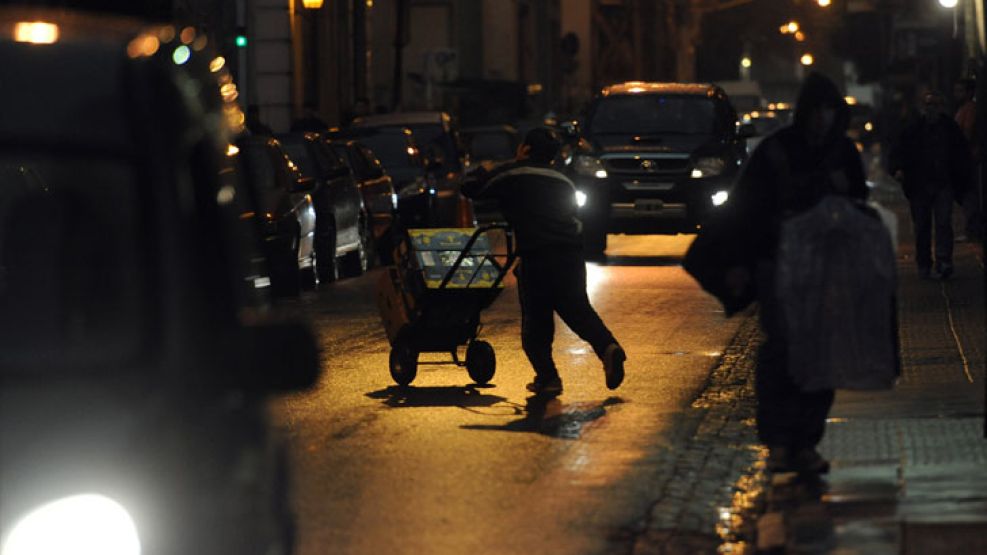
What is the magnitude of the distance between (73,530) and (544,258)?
9.61m

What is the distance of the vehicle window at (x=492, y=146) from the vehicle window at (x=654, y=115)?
10.4 metres

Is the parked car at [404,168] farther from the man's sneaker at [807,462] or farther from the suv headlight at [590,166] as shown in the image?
the man's sneaker at [807,462]

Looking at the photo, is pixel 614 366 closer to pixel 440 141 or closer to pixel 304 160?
pixel 304 160

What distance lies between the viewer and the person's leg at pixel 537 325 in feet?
44.3

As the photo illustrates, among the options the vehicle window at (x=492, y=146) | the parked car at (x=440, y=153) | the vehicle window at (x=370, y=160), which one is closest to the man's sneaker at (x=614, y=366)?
the vehicle window at (x=370, y=160)

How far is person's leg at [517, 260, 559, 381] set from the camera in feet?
44.3

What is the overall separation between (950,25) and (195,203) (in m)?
46.5

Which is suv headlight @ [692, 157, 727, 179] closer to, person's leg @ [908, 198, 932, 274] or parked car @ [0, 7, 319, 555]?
person's leg @ [908, 198, 932, 274]

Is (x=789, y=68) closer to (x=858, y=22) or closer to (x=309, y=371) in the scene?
(x=858, y=22)

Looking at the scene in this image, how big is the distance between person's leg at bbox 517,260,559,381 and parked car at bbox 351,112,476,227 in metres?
15.5

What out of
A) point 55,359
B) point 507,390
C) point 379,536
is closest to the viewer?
point 55,359

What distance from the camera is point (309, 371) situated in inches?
176

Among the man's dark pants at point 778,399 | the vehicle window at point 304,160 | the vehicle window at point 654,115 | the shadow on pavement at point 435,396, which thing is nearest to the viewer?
the man's dark pants at point 778,399

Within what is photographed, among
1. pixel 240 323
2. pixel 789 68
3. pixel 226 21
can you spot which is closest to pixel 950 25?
pixel 226 21
